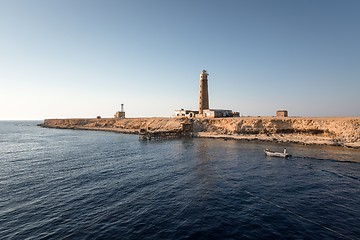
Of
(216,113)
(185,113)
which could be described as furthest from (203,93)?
(216,113)

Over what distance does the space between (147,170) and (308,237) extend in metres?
24.9

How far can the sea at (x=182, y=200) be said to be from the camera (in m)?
17.4

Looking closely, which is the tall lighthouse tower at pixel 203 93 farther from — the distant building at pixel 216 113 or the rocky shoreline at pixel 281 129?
the rocky shoreline at pixel 281 129

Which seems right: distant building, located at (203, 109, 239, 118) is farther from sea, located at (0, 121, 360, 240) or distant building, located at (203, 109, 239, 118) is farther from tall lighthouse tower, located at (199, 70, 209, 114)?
sea, located at (0, 121, 360, 240)

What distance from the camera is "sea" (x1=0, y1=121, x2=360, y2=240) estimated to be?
17438 mm

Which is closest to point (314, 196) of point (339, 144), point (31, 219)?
point (31, 219)

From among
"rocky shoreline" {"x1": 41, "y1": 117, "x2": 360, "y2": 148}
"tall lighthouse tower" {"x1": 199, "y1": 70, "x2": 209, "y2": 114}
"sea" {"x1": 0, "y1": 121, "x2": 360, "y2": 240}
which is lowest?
"sea" {"x1": 0, "y1": 121, "x2": 360, "y2": 240}

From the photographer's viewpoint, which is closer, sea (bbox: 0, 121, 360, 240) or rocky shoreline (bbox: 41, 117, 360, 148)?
sea (bbox: 0, 121, 360, 240)

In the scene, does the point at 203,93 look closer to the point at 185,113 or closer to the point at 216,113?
the point at 185,113

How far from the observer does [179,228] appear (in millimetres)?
17688

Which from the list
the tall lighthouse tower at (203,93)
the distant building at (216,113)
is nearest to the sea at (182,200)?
the distant building at (216,113)

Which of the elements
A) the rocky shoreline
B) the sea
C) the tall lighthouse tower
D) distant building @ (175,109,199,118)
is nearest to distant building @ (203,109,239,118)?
the tall lighthouse tower

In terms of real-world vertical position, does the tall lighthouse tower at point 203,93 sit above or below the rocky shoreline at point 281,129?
above

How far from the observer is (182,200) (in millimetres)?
23453
